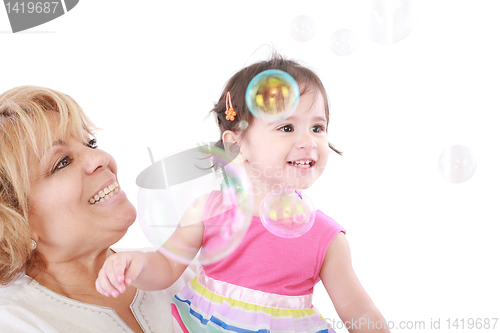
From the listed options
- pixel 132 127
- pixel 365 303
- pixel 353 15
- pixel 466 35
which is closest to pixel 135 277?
pixel 365 303

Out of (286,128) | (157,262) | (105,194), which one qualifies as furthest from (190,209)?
(286,128)

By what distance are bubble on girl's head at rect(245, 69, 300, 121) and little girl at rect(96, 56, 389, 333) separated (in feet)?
0.10

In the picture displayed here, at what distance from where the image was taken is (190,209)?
4.47ft

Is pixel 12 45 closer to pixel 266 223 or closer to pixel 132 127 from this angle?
pixel 132 127

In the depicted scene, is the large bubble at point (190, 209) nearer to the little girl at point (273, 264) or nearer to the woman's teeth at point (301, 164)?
the little girl at point (273, 264)

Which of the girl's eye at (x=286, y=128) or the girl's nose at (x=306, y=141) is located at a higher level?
the girl's eye at (x=286, y=128)

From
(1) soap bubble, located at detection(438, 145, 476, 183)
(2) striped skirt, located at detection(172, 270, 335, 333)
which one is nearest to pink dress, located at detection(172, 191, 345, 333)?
(2) striped skirt, located at detection(172, 270, 335, 333)

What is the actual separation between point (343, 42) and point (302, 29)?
0.21 metres

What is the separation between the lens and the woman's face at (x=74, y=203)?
4.38ft

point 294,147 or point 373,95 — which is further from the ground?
point 294,147

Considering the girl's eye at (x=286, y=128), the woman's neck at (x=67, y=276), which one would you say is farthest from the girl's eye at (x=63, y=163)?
the girl's eye at (x=286, y=128)

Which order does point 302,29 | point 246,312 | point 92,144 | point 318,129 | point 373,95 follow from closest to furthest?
point 246,312 → point 318,129 → point 92,144 → point 302,29 → point 373,95

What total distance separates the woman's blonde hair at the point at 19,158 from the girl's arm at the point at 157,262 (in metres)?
0.37

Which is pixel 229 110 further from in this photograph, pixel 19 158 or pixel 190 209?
pixel 19 158
